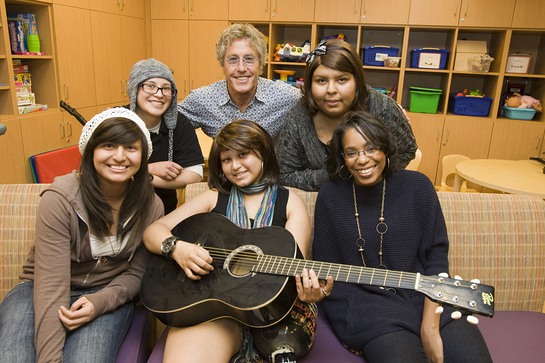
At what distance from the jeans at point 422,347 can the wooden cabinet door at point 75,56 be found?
370cm

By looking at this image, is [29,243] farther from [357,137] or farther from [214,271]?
[357,137]

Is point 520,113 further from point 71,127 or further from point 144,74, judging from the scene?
point 71,127

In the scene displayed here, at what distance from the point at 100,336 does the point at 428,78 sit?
468 cm

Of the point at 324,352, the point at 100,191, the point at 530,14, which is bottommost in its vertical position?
the point at 324,352

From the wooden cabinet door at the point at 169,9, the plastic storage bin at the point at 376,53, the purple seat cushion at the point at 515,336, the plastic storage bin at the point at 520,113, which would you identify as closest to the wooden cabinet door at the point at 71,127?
the wooden cabinet door at the point at 169,9

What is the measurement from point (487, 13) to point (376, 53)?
1144 millimetres

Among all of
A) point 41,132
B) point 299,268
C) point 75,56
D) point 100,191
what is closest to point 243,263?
point 299,268

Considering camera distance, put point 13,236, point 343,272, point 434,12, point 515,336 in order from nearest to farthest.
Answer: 1. point 343,272
2. point 515,336
3. point 13,236
4. point 434,12

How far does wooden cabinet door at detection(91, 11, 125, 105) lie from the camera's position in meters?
4.29

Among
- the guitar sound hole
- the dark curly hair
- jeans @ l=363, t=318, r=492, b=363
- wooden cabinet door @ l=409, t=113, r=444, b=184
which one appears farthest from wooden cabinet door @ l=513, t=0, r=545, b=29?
the guitar sound hole

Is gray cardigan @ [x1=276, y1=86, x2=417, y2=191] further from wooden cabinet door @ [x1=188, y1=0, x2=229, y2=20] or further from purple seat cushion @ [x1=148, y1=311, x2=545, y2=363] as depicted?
wooden cabinet door @ [x1=188, y1=0, x2=229, y2=20]

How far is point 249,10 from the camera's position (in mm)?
4777

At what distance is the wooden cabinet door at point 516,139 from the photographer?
4.37 m

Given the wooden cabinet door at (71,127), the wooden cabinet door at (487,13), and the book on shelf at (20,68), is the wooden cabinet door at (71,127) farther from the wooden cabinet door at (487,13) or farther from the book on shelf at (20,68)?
the wooden cabinet door at (487,13)
